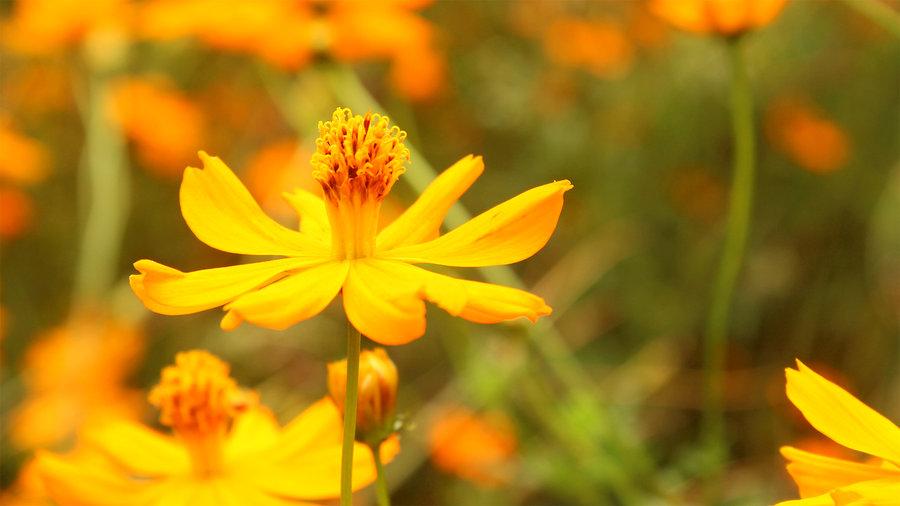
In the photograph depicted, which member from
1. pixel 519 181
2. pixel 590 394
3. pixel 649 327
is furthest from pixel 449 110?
pixel 590 394

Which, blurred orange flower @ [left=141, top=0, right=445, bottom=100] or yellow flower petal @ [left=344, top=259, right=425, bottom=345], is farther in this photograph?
blurred orange flower @ [left=141, top=0, right=445, bottom=100]

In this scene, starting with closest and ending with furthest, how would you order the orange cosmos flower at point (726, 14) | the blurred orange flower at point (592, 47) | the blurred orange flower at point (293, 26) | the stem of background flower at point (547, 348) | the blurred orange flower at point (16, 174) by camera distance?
the orange cosmos flower at point (726, 14), the stem of background flower at point (547, 348), the blurred orange flower at point (293, 26), the blurred orange flower at point (16, 174), the blurred orange flower at point (592, 47)

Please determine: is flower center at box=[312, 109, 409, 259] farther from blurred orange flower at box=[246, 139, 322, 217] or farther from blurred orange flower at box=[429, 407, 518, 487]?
blurred orange flower at box=[246, 139, 322, 217]

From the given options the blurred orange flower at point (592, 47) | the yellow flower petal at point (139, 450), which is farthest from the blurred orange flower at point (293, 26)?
the yellow flower petal at point (139, 450)

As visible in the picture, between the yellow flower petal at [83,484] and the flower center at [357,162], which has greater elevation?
the flower center at [357,162]

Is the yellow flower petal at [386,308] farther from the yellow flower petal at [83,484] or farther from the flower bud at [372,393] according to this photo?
the yellow flower petal at [83,484]

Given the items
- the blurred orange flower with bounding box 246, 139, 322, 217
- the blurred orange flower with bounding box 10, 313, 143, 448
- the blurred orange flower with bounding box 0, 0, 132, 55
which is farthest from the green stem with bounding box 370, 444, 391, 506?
the blurred orange flower with bounding box 0, 0, 132, 55

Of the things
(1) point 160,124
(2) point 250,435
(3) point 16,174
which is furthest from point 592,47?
(2) point 250,435
